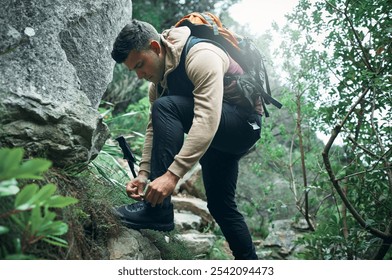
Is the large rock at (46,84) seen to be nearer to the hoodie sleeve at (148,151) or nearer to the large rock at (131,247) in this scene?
the hoodie sleeve at (148,151)

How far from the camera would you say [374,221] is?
305 cm

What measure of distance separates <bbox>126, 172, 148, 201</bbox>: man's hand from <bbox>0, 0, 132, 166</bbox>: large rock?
26cm

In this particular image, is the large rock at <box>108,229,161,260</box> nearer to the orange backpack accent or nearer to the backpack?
the backpack

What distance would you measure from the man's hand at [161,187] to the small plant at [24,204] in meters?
0.61

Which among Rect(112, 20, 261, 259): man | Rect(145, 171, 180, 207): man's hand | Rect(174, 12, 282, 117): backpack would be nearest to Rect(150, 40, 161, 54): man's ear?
Rect(112, 20, 261, 259): man

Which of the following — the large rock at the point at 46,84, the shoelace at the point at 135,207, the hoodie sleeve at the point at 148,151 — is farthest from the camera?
the hoodie sleeve at the point at 148,151

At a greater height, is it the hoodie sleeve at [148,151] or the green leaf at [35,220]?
the green leaf at [35,220]

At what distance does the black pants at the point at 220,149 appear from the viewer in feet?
7.21

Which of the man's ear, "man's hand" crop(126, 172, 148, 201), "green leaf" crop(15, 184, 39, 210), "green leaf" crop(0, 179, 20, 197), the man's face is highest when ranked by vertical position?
→ the man's ear

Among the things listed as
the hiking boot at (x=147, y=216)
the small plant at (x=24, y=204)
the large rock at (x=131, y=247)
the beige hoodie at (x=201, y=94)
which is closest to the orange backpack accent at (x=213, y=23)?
the beige hoodie at (x=201, y=94)

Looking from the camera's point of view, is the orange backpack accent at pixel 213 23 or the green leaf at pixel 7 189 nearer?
the green leaf at pixel 7 189

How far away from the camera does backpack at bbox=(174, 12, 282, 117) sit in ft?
7.76

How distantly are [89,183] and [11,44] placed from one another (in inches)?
30.7

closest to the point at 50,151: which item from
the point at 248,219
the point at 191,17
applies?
the point at 191,17
